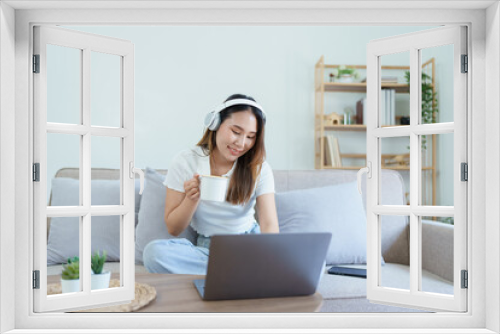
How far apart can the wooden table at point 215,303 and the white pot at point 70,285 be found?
0.40 feet

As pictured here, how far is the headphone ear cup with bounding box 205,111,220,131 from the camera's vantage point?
3066mm

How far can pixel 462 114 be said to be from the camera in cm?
173

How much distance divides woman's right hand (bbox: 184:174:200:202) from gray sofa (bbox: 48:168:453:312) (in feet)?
0.79

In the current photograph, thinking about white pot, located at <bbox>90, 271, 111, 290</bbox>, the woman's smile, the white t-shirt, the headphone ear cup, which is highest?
the headphone ear cup

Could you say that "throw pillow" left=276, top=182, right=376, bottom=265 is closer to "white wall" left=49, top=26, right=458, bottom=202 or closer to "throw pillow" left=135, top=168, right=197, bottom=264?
"throw pillow" left=135, top=168, right=197, bottom=264

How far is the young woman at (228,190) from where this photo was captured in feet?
8.88

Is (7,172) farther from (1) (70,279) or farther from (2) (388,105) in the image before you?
(2) (388,105)

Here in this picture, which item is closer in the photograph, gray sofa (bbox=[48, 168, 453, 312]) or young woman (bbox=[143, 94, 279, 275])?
gray sofa (bbox=[48, 168, 453, 312])

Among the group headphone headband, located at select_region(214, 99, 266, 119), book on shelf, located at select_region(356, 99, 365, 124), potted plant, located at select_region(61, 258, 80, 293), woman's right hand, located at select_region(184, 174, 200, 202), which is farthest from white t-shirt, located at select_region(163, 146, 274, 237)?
book on shelf, located at select_region(356, 99, 365, 124)

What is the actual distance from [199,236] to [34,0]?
172cm

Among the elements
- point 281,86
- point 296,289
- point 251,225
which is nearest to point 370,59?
point 296,289

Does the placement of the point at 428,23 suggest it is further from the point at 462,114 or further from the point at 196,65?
the point at 196,65

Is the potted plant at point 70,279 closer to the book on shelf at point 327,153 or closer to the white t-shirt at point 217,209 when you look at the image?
the white t-shirt at point 217,209

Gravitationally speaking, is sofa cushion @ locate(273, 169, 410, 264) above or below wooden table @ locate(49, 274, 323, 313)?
above
